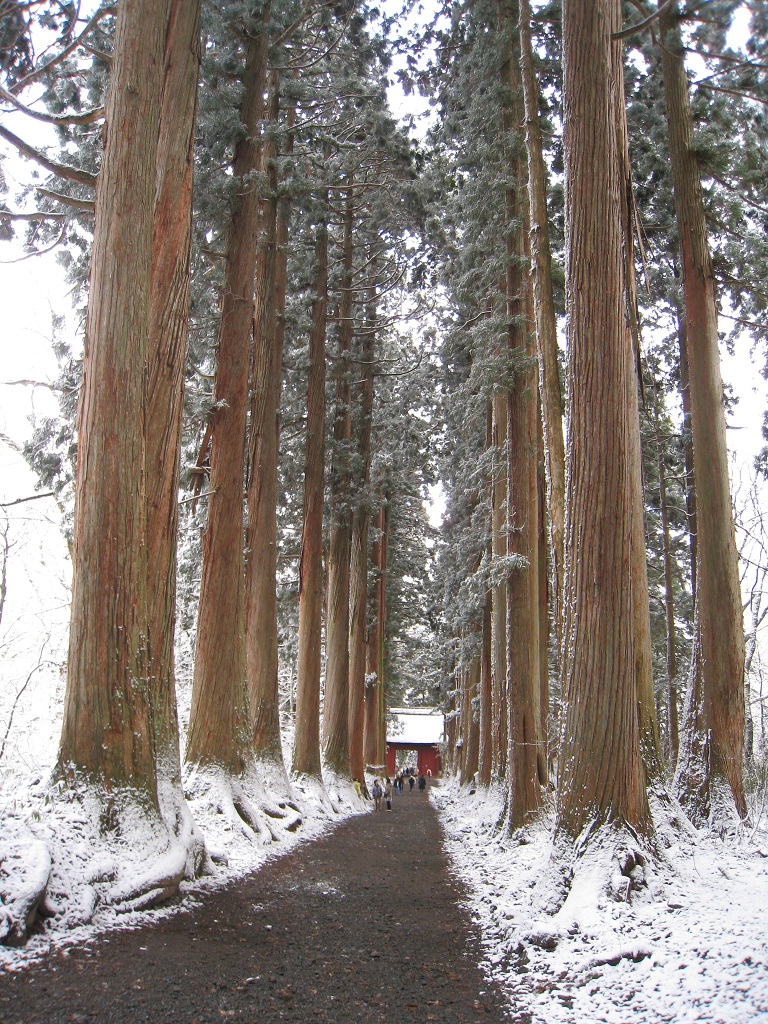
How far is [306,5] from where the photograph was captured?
12.6 metres

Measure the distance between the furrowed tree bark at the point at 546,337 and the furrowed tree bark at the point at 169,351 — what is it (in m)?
4.58

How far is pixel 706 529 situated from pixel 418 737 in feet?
185

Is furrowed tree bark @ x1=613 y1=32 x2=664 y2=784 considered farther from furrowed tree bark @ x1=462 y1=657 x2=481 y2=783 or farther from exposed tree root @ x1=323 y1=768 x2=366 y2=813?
furrowed tree bark @ x1=462 y1=657 x2=481 y2=783

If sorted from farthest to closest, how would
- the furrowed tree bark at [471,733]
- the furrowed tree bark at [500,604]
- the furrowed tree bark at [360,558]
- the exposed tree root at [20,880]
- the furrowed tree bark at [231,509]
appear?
the furrowed tree bark at [471,733], the furrowed tree bark at [360,558], the furrowed tree bark at [500,604], the furrowed tree bark at [231,509], the exposed tree root at [20,880]

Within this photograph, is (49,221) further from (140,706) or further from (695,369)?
(695,369)

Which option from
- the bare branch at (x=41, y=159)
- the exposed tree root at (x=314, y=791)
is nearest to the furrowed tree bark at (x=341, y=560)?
the exposed tree root at (x=314, y=791)

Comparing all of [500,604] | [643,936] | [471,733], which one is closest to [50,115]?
[643,936]

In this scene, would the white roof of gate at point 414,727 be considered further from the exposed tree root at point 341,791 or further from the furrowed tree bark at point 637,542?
the furrowed tree bark at point 637,542

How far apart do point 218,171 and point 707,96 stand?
279 inches

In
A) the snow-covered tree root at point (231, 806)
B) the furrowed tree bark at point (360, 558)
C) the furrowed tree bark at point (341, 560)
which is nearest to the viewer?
the snow-covered tree root at point (231, 806)

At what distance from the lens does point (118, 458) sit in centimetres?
609

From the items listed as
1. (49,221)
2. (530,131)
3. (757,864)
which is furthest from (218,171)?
(757,864)

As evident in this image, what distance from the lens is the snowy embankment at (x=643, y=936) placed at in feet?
11.6


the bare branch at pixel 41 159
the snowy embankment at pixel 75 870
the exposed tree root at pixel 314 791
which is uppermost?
the bare branch at pixel 41 159
